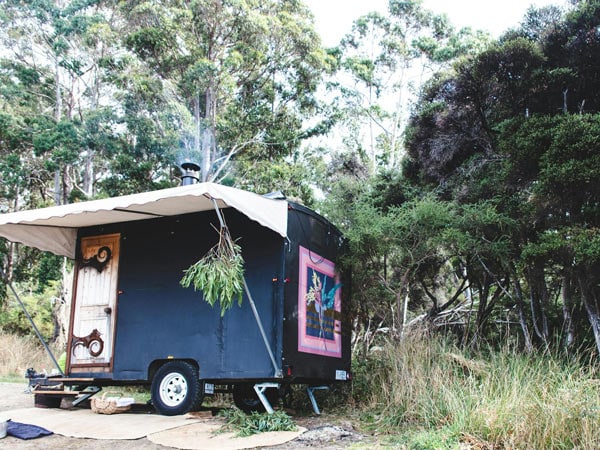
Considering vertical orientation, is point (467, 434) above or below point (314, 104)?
below

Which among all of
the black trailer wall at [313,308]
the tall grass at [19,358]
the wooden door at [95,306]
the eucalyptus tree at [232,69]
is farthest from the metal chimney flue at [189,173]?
the eucalyptus tree at [232,69]

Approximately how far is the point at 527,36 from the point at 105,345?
287 inches

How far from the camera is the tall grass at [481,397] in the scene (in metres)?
3.94

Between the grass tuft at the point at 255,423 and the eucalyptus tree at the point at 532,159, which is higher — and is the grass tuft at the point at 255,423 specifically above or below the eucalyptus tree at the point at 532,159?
below

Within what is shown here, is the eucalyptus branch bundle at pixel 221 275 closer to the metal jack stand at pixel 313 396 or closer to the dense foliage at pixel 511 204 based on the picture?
the metal jack stand at pixel 313 396

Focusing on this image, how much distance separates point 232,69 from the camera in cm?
1678

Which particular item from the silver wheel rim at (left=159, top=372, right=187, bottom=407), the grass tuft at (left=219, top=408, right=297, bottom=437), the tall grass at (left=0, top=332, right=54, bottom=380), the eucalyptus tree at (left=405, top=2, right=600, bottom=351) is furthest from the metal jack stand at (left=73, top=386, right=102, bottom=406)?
the eucalyptus tree at (left=405, top=2, right=600, bottom=351)

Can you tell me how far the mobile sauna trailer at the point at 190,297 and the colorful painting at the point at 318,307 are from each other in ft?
0.04

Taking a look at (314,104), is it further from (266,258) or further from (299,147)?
(266,258)

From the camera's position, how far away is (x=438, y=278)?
10.1 meters

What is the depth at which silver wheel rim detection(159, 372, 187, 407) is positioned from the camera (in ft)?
19.9

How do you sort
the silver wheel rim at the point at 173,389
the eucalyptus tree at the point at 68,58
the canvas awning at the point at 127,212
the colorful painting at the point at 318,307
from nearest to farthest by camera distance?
1. the canvas awning at the point at 127,212
2. the silver wheel rim at the point at 173,389
3. the colorful painting at the point at 318,307
4. the eucalyptus tree at the point at 68,58

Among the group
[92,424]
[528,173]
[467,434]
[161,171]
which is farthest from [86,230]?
[161,171]

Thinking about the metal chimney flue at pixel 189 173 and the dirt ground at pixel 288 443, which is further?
the metal chimney flue at pixel 189 173
